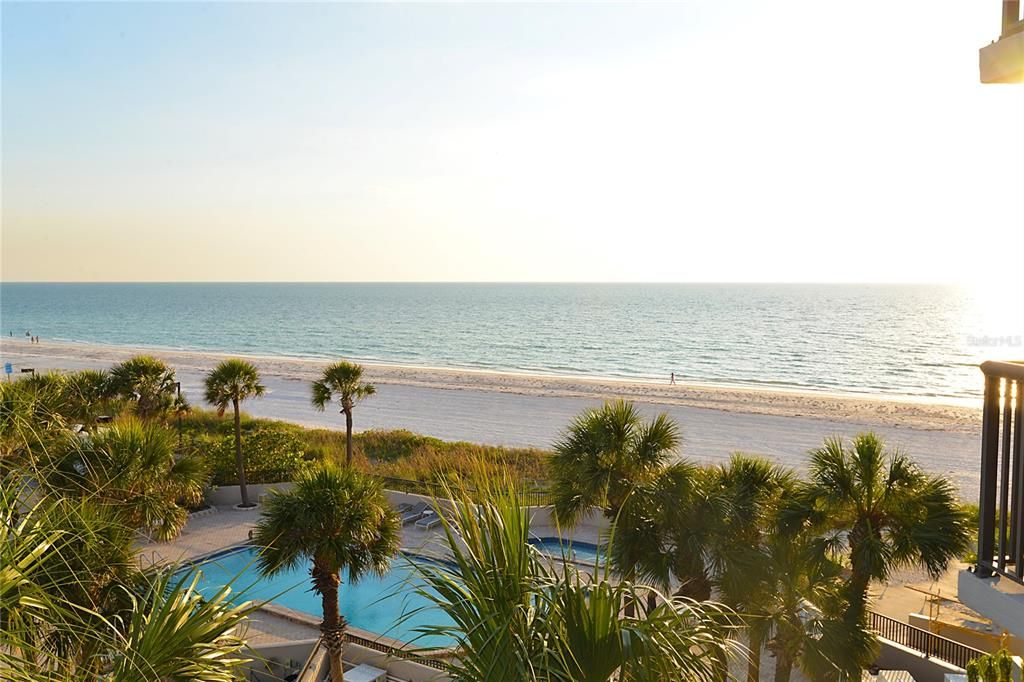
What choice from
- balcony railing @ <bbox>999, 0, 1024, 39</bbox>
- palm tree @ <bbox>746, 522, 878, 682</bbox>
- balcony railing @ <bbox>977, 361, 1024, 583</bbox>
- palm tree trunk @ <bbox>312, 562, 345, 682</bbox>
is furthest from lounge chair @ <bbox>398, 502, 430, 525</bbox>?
balcony railing @ <bbox>999, 0, 1024, 39</bbox>

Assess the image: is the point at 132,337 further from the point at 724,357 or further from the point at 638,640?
the point at 638,640

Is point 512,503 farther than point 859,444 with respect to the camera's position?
No

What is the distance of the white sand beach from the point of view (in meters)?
35.7

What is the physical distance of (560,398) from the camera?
168 feet

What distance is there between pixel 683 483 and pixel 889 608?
829cm

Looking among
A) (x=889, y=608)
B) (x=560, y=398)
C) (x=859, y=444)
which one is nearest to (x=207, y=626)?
(x=859, y=444)

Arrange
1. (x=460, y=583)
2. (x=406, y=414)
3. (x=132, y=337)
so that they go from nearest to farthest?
(x=460, y=583)
(x=406, y=414)
(x=132, y=337)

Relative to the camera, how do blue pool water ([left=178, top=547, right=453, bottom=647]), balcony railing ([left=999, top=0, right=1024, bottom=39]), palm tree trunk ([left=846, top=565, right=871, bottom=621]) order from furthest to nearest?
blue pool water ([left=178, top=547, right=453, bottom=647]), palm tree trunk ([left=846, top=565, right=871, bottom=621]), balcony railing ([left=999, top=0, right=1024, bottom=39])

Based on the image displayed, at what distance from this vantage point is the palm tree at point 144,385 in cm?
2364

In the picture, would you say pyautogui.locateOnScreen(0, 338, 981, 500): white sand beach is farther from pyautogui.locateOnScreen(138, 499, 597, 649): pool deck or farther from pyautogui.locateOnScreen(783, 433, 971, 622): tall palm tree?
pyautogui.locateOnScreen(783, 433, 971, 622): tall palm tree

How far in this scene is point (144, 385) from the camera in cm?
2381

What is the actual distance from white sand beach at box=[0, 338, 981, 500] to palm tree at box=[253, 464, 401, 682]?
884 inches

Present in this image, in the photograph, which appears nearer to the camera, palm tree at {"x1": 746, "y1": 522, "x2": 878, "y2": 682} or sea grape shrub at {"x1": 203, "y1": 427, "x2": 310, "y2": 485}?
palm tree at {"x1": 746, "y1": 522, "x2": 878, "y2": 682}

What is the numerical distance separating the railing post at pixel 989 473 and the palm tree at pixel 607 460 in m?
6.99
